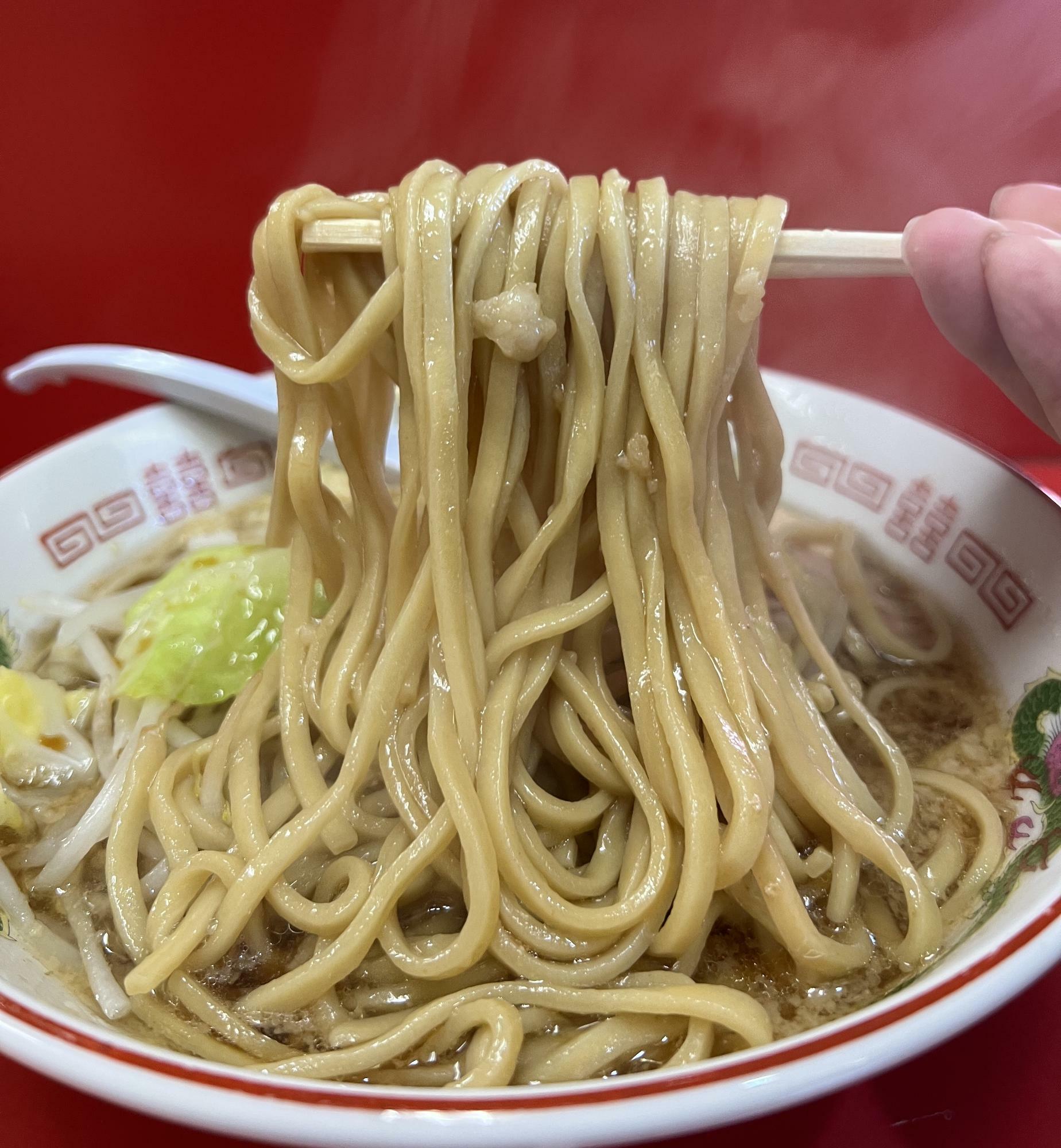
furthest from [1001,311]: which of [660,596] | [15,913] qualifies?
[15,913]

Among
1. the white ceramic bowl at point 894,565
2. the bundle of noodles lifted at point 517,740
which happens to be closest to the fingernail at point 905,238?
the bundle of noodles lifted at point 517,740

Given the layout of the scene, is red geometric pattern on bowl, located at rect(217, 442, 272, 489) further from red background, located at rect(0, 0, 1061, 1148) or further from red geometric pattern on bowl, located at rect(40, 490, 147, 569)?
red background, located at rect(0, 0, 1061, 1148)

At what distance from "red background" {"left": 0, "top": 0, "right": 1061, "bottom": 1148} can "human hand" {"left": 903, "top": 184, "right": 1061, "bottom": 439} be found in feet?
4.58

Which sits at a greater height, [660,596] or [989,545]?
[989,545]

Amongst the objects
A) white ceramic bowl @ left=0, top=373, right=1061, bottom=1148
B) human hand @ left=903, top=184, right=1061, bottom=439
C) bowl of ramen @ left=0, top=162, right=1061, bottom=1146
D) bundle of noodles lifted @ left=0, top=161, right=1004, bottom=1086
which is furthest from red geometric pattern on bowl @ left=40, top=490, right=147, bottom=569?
human hand @ left=903, top=184, right=1061, bottom=439

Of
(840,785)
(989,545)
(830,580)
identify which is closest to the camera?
(840,785)

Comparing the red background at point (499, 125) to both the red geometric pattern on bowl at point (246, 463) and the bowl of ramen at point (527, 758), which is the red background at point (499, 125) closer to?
the red geometric pattern on bowl at point (246, 463)

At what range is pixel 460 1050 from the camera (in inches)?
39.2

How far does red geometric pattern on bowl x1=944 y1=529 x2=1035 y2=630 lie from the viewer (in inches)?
57.2

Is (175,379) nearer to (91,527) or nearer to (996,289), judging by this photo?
(91,527)

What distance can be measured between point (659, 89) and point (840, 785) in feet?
6.72

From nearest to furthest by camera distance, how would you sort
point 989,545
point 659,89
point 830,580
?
1. point 989,545
2. point 830,580
3. point 659,89

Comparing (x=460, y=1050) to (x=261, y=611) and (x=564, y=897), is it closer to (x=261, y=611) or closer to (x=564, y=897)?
(x=564, y=897)

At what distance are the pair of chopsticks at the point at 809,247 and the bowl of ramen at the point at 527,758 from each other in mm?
35
